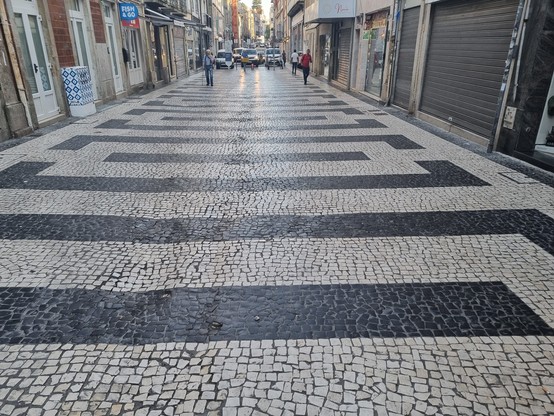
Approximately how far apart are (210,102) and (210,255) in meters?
12.5

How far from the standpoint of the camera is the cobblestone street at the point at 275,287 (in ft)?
8.30

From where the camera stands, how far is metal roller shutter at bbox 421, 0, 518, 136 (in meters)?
8.15

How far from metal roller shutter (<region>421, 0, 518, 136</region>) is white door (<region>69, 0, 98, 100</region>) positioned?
10.8 meters

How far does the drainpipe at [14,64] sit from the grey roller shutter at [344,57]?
49.0ft

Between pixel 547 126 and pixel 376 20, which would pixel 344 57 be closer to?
pixel 376 20

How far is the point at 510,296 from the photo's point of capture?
346 cm

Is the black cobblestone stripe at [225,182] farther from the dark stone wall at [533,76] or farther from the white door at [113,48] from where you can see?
the white door at [113,48]

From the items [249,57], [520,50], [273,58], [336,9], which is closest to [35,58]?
[520,50]

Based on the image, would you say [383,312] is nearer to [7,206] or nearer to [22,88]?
[7,206]

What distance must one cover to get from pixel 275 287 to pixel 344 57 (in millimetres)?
20176

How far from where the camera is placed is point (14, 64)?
29.3 ft

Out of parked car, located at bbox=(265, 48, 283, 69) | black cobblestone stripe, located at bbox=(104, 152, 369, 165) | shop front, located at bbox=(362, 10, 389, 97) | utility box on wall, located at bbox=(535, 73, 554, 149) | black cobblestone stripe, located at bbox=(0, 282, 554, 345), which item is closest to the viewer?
black cobblestone stripe, located at bbox=(0, 282, 554, 345)

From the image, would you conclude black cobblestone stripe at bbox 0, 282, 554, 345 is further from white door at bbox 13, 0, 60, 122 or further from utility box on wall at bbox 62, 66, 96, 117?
utility box on wall at bbox 62, 66, 96, 117

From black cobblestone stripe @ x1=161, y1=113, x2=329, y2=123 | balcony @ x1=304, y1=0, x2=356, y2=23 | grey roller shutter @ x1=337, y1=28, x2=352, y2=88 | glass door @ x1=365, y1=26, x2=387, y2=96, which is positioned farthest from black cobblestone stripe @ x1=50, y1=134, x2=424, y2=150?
balcony @ x1=304, y1=0, x2=356, y2=23
